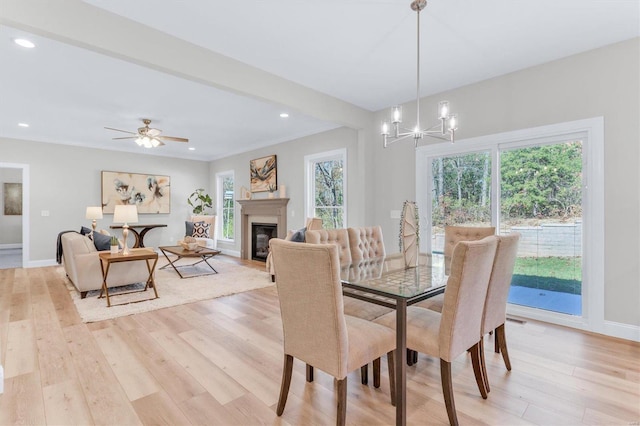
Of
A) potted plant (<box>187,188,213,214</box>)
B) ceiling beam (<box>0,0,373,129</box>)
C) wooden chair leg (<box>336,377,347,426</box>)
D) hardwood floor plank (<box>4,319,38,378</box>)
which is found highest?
ceiling beam (<box>0,0,373,129</box>)

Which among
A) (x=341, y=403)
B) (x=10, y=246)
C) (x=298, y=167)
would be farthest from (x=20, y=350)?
(x=10, y=246)

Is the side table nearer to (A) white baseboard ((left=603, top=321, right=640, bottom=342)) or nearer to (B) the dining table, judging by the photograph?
(B) the dining table

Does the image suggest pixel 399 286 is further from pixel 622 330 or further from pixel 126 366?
pixel 622 330

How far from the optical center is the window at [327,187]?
5.52m

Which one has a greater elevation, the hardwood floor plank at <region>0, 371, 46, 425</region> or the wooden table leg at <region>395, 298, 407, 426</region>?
the wooden table leg at <region>395, 298, 407, 426</region>

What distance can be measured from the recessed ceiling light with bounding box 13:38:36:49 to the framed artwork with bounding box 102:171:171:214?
191 inches

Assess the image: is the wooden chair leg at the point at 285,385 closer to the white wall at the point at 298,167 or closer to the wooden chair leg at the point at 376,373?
the wooden chair leg at the point at 376,373

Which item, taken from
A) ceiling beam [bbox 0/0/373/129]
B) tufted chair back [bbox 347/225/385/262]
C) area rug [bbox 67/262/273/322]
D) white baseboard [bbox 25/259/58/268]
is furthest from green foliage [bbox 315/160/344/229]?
white baseboard [bbox 25/259/58/268]

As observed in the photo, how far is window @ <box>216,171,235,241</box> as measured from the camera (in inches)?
323

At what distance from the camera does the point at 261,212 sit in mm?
6953

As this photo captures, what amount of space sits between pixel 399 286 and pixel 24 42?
148 inches

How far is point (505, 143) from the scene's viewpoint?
3539mm

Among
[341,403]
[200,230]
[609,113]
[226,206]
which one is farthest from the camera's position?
[226,206]

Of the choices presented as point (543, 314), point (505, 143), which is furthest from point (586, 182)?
point (543, 314)
